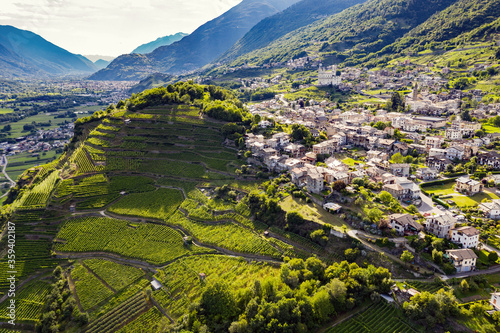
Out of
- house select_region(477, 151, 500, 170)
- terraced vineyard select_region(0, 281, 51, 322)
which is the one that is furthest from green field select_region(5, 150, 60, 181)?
house select_region(477, 151, 500, 170)

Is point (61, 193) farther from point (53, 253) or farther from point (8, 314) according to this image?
point (8, 314)

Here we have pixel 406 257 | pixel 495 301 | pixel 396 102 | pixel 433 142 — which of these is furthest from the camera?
pixel 396 102

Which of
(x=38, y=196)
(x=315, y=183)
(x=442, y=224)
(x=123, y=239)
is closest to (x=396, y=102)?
(x=315, y=183)

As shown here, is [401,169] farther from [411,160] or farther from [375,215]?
[375,215]

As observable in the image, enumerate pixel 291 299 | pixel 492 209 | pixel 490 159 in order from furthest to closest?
pixel 490 159 < pixel 492 209 < pixel 291 299

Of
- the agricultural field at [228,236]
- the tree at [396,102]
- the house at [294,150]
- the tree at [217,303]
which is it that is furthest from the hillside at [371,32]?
the tree at [217,303]

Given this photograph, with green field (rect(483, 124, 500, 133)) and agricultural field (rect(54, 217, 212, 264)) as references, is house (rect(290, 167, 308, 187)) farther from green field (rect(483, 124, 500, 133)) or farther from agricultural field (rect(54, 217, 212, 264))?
green field (rect(483, 124, 500, 133))
